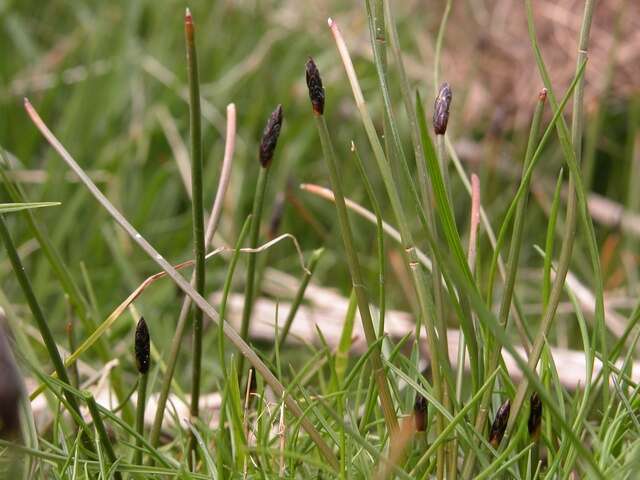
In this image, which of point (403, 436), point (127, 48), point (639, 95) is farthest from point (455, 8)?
point (403, 436)

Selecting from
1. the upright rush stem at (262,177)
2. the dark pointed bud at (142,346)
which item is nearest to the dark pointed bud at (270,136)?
the upright rush stem at (262,177)

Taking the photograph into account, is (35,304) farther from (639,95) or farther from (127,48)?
(639,95)

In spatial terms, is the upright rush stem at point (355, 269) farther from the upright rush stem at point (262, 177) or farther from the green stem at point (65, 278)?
the green stem at point (65, 278)

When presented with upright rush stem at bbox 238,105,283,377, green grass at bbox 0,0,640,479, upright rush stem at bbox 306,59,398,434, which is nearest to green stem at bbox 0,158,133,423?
green grass at bbox 0,0,640,479

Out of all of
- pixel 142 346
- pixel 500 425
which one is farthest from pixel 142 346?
pixel 500 425

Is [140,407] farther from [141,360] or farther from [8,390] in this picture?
[8,390]
